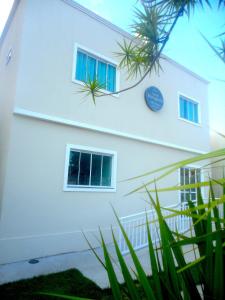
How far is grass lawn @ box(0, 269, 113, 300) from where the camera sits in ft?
11.4

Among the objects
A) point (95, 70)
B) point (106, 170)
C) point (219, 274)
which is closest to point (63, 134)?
point (106, 170)

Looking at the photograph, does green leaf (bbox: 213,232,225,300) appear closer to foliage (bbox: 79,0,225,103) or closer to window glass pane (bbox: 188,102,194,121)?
foliage (bbox: 79,0,225,103)

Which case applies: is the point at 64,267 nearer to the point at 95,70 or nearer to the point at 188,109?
the point at 95,70

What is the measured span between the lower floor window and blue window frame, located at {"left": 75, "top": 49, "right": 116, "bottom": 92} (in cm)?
216

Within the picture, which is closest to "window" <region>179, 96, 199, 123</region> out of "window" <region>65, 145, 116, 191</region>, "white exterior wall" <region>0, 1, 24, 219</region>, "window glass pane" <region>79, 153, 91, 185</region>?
"window" <region>65, 145, 116, 191</region>

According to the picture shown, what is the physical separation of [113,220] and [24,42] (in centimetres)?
583

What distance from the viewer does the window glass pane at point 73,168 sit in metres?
6.30

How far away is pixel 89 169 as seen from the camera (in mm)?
6727

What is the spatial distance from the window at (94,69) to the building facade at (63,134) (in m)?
0.03

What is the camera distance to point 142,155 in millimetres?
8016

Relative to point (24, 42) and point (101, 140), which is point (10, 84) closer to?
point (24, 42)

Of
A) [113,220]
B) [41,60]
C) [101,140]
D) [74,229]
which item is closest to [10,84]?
[41,60]

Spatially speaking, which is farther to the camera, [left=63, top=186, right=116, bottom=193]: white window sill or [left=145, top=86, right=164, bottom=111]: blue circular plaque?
[left=145, top=86, right=164, bottom=111]: blue circular plaque

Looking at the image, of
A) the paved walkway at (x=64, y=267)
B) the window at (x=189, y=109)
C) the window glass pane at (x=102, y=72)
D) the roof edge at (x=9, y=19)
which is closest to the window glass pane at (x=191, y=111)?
the window at (x=189, y=109)
